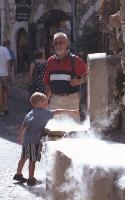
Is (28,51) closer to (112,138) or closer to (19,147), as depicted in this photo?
(19,147)

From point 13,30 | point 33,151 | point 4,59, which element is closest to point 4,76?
point 4,59

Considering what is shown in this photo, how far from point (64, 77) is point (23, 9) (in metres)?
13.9

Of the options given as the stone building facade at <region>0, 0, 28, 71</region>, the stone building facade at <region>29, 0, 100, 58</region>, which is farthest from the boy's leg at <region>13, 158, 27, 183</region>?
the stone building facade at <region>0, 0, 28, 71</region>

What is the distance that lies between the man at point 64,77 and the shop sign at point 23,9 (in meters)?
13.4

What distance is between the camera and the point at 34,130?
6.26m

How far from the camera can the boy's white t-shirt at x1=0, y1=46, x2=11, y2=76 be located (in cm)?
1161

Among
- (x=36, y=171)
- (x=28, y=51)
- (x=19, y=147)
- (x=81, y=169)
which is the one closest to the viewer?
(x=81, y=169)

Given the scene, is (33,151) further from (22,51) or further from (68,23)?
(22,51)

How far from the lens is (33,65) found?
11664 millimetres

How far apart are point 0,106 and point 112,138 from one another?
7.93 m

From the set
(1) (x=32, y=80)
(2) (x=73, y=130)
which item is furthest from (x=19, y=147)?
(2) (x=73, y=130)

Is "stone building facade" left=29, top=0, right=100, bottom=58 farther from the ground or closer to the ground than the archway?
farther from the ground

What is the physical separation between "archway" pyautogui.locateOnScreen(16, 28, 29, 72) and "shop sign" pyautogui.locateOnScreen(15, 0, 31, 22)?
27.5 inches

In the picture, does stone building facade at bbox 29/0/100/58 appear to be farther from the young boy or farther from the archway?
the young boy
